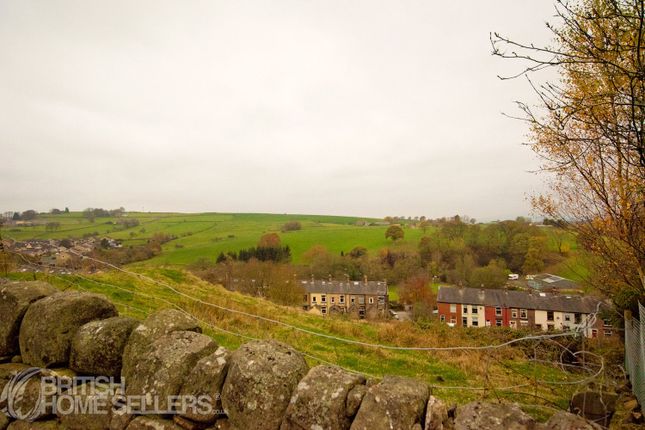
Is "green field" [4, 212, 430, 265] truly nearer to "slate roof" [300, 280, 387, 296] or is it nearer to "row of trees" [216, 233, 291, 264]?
"row of trees" [216, 233, 291, 264]

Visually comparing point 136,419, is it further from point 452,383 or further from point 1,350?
point 452,383

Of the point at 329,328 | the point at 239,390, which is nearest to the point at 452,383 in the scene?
the point at 329,328

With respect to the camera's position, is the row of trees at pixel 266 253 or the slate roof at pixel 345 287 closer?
the slate roof at pixel 345 287

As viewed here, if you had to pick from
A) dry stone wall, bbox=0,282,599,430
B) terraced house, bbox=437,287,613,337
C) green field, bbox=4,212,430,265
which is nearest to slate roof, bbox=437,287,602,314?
terraced house, bbox=437,287,613,337

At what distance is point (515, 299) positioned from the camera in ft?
153

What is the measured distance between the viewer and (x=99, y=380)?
371 cm

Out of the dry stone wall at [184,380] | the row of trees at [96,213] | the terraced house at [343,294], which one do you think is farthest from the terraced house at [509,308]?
the row of trees at [96,213]

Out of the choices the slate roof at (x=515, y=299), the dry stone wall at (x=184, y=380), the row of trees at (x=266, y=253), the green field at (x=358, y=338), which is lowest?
the slate roof at (x=515, y=299)

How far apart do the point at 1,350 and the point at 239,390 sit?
148 inches

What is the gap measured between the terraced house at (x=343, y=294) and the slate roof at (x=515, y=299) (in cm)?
1242

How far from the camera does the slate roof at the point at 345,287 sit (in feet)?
196

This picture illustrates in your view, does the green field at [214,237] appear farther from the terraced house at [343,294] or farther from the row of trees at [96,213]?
the terraced house at [343,294]

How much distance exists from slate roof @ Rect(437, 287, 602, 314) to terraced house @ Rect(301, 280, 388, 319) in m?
12.4

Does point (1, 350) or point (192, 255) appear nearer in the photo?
point (1, 350)
